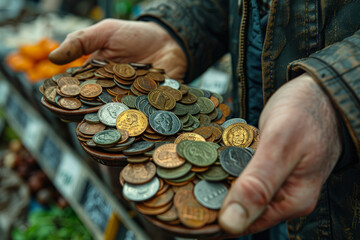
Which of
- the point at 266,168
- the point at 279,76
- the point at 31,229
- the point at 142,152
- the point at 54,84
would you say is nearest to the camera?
the point at 266,168

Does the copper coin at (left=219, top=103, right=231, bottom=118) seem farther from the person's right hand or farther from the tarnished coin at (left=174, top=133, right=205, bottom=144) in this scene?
the person's right hand

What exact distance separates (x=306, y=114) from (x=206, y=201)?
0.33 meters

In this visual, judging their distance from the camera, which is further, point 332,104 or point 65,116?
point 65,116

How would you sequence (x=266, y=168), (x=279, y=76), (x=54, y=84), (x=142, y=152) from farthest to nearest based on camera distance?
(x=54, y=84) < (x=279, y=76) < (x=142, y=152) < (x=266, y=168)

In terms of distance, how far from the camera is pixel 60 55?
131 cm

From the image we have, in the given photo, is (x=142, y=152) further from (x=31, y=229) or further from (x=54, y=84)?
(x=31, y=229)

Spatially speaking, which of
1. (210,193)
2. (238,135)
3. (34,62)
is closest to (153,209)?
(210,193)

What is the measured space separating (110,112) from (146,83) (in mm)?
210

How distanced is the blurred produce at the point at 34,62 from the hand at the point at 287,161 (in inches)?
77.9

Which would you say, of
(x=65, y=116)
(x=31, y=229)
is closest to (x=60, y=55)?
(x=65, y=116)

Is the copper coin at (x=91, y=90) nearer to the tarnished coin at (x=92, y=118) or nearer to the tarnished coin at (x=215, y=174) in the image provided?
the tarnished coin at (x=92, y=118)

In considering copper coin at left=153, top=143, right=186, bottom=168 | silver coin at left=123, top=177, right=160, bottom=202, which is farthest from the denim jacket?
silver coin at left=123, top=177, right=160, bottom=202

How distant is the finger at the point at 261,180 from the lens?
2.16 ft

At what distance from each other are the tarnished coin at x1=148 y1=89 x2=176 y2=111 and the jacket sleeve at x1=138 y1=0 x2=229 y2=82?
431mm
